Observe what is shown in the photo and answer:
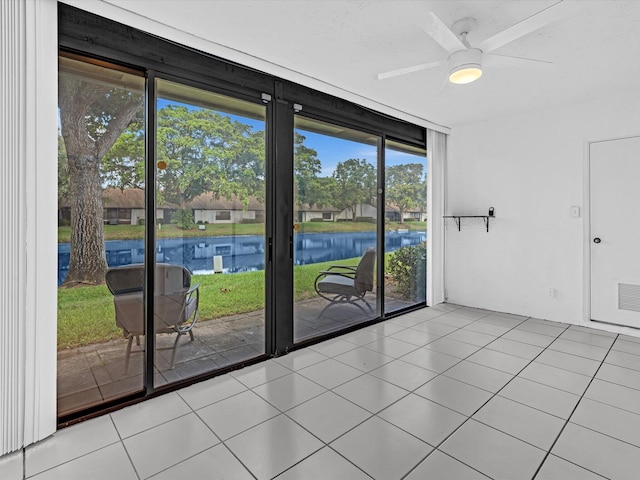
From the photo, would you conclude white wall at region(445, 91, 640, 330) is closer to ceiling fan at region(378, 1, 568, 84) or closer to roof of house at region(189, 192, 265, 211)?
ceiling fan at region(378, 1, 568, 84)

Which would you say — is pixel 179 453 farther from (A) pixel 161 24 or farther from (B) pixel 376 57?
(B) pixel 376 57

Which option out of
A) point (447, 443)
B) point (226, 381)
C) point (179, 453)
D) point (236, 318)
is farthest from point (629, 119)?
point (179, 453)

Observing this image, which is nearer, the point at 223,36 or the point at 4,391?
the point at 4,391

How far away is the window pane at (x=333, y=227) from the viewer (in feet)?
11.5

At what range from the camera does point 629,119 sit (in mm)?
3734

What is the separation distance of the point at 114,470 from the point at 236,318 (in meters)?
1.42

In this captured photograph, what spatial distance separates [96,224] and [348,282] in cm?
263

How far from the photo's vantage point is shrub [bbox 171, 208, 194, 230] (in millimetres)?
2613

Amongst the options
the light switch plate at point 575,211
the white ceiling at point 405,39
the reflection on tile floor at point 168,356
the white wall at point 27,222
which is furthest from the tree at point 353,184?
the white wall at point 27,222

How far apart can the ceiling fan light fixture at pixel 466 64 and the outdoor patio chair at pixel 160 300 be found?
8.39ft

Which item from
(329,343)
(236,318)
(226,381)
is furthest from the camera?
(329,343)

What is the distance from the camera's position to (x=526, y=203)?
4.50 metres

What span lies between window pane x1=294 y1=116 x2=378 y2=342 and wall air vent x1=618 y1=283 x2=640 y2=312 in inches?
111

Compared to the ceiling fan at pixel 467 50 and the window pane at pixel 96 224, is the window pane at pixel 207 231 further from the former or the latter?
the ceiling fan at pixel 467 50
